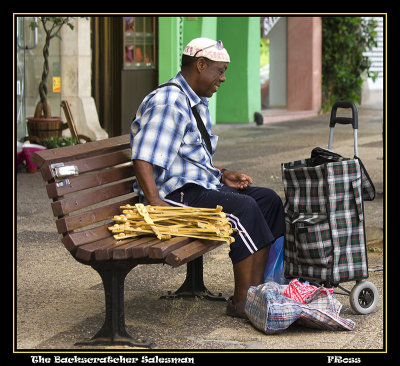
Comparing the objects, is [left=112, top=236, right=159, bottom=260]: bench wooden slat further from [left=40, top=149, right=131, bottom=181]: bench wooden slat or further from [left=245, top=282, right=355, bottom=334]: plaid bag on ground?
[left=245, top=282, right=355, bottom=334]: plaid bag on ground

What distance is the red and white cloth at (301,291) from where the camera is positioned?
194 inches

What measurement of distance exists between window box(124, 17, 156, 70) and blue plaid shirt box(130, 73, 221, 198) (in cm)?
965

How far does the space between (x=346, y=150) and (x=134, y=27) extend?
4090mm

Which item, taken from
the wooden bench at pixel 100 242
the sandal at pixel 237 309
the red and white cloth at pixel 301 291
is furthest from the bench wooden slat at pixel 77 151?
the red and white cloth at pixel 301 291

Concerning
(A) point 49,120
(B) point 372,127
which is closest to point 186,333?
(A) point 49,120

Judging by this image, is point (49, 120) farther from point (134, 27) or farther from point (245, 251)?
point (245, 251)

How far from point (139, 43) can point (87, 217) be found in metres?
10.6

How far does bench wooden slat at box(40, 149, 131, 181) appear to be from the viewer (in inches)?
184

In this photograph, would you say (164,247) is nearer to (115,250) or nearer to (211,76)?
(115,250)

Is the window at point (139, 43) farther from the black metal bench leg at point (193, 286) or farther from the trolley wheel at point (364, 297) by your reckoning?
the trolley wheel at point (364, 297)

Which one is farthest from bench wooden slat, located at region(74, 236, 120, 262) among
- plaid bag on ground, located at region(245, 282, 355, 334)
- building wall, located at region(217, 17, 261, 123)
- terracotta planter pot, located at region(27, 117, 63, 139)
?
building wall, located at region(217, 17, 261, 123)

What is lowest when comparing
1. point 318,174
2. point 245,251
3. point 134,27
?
point 245,251

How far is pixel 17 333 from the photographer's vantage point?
16.0 feet

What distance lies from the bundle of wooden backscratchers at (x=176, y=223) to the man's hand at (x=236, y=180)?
0.67 metres
